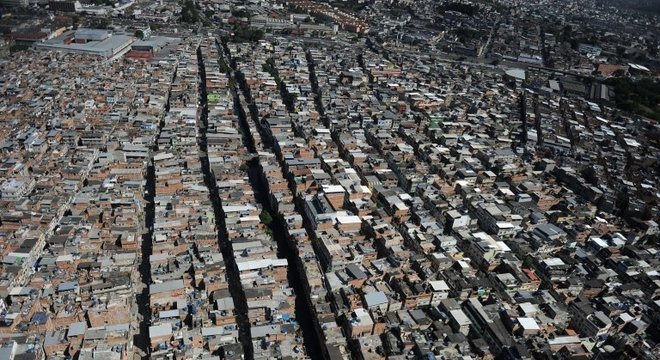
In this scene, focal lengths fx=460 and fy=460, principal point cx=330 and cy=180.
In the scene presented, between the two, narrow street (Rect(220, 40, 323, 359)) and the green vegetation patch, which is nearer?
narrow street (Rect(220, 40, 323, 359))

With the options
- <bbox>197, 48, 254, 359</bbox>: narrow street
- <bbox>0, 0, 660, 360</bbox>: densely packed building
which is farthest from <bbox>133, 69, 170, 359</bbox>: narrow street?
<bbox>197, 48, 254, 359</bbox>: narrow street

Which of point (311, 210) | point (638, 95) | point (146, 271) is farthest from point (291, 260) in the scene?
point (638, 95)

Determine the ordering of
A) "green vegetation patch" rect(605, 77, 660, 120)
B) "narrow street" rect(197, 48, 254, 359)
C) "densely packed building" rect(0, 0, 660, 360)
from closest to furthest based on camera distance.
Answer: "densely packed building" rect(0, 0, 660, 360) → "narrow street" rect(197, 48, 254, 359) → "green vegetation patch" rect(605, 77, 660, 120)

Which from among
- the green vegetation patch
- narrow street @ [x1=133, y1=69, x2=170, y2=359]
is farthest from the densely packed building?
the green vegetation patch

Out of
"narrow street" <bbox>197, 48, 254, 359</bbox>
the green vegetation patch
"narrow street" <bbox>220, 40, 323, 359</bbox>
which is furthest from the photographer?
the green vegetation patch

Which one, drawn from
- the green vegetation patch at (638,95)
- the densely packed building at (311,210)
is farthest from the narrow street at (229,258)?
the green vegetation patch at (638,95)

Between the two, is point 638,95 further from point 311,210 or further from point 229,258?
point 229,258

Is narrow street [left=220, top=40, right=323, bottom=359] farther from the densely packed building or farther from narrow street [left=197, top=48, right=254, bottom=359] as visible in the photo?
narrow street [left=197, top=48, right=254, bottom=359]

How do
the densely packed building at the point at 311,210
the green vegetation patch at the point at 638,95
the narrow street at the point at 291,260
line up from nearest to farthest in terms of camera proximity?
the densely packed building at the point at 311,210 → the narrow street at the point at 291,260 → the green vegetation patch at the point at 638,95

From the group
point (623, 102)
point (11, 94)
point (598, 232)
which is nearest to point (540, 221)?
point (598, 232)

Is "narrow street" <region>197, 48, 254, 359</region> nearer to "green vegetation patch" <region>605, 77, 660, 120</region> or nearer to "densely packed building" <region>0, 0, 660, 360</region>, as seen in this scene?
"densely packed building" <region>0, 0, 660, 360</region>

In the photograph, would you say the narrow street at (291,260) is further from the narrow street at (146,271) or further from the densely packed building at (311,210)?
the narrow street at (146,271)
